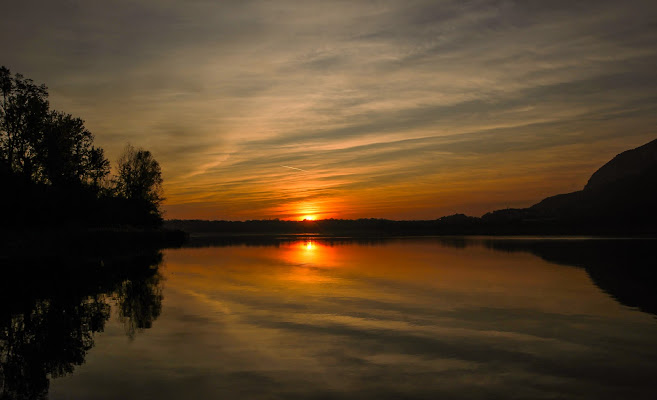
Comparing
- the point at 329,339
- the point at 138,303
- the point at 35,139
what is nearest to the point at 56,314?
the point at 138,303

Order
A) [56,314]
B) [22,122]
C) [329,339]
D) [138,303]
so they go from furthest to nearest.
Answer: [22,122]
[138,303]
[56,314]
[329,339]

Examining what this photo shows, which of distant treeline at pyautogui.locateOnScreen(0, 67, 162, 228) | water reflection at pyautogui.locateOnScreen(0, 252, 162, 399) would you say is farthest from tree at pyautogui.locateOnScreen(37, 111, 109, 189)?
water reflection at pyautogui.locateOnScreen(0, 252, 162, 399)

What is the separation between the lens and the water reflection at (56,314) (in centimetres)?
1290

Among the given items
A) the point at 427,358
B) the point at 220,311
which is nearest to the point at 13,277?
the point at 220,311

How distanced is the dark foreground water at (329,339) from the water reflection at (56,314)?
3.0 inches

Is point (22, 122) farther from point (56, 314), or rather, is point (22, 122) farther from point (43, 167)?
point (56, 314)

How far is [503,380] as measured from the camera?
12.0 metres

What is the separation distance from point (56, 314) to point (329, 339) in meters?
12.5

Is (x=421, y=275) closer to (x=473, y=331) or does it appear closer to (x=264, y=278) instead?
(x=264, y=278)

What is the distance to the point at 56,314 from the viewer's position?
20.8 meters

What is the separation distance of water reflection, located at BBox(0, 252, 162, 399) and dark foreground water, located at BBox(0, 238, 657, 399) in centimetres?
8

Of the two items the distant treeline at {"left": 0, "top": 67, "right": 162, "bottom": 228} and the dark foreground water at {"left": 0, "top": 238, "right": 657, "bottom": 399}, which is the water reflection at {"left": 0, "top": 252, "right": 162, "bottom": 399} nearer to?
the dark foreground water at {"left": 0, "top": 238, "right": 657, "bottom": 399}

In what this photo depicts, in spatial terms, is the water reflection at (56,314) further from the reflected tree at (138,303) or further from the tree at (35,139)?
the tree at (35,139)

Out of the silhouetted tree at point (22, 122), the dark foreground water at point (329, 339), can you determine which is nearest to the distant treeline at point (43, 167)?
the silhouetted tree at point (22, 122)
